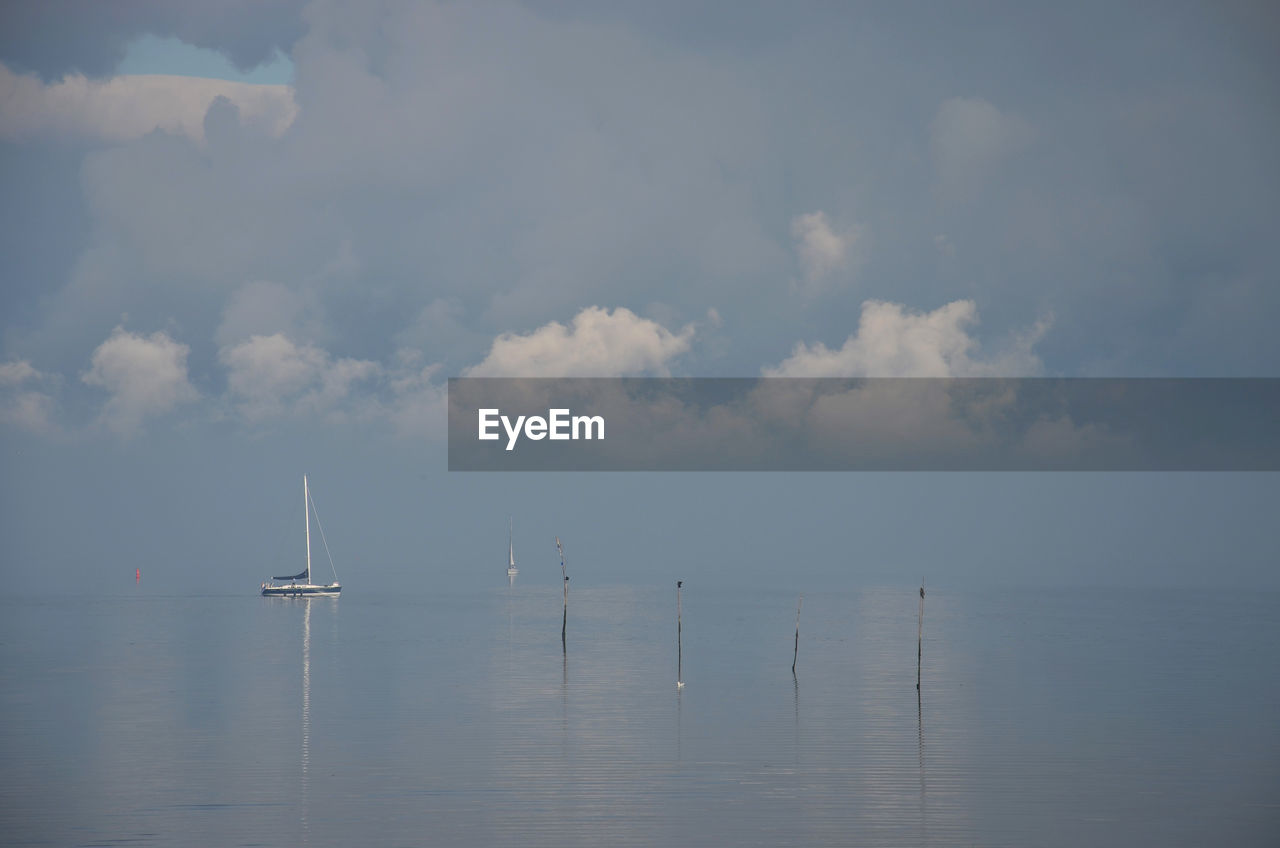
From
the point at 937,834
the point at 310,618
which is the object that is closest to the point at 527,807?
the point at 937,834

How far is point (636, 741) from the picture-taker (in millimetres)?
58094

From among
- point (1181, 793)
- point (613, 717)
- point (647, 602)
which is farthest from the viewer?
point (647, 602)

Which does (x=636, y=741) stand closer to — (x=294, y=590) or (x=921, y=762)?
(x=921, y=762)

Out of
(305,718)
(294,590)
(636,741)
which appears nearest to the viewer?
(636,741)

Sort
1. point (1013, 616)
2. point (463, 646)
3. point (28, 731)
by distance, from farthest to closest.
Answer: point (1013, 616) < point (463, 646) < point (28, 731)

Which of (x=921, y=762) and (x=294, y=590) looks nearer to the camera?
(x=921, y=762)

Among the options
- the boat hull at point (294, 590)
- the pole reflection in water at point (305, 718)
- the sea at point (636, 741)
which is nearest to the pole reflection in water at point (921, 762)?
the sea at point (636, 741)

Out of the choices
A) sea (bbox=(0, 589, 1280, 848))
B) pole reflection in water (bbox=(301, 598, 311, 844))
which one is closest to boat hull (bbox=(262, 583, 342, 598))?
pole reflection in water (bbox=(301, 598, 311, 844))

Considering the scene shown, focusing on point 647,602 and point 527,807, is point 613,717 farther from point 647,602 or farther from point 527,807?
point 647,602

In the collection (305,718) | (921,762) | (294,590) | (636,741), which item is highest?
(294,590)


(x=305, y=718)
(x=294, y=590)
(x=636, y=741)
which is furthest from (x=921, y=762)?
(x=294, y=590)

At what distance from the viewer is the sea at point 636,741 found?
41938mm

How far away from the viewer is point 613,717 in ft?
215

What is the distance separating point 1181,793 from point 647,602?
147 metres
